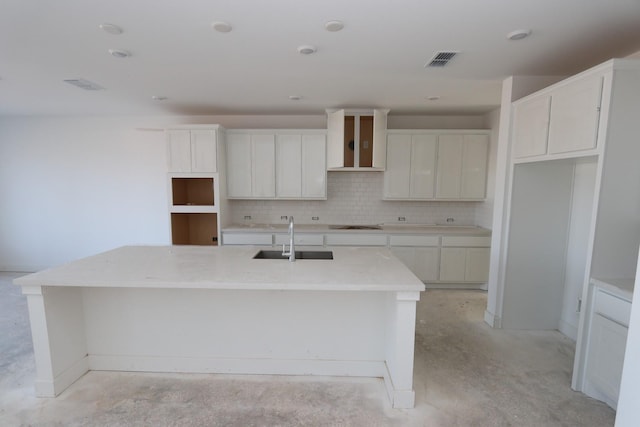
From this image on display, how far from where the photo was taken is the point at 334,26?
200 centimetres

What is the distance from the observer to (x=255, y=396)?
203cm

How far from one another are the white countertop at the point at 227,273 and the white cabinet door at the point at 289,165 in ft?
6.65

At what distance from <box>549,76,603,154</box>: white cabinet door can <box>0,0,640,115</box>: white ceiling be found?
370 millimetres

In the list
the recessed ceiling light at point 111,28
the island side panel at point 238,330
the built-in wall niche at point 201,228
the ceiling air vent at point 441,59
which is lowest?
the island side panel at point 238,330

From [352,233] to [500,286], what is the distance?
6.07 feet

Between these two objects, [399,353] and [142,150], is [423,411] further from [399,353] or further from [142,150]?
[142,150]

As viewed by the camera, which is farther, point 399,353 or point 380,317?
point 380,317

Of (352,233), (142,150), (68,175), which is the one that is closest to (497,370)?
(352,233)

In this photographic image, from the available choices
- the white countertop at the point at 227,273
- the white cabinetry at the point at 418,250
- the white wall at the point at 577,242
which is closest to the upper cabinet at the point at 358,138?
the white cabinetry at the point at 418,250

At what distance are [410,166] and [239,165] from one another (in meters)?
2.56

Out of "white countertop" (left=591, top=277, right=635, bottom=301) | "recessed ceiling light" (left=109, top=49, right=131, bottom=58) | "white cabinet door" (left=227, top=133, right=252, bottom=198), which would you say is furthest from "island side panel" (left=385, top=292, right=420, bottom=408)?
"white cabinet door" (left=227, top=133, right=252, bottom=198)

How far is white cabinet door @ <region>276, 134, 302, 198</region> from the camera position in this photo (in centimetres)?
435

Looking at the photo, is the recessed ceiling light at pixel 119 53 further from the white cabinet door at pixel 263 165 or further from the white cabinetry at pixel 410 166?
the white cabinetry at pixel 410 166

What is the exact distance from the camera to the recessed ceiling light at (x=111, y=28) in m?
2.01
